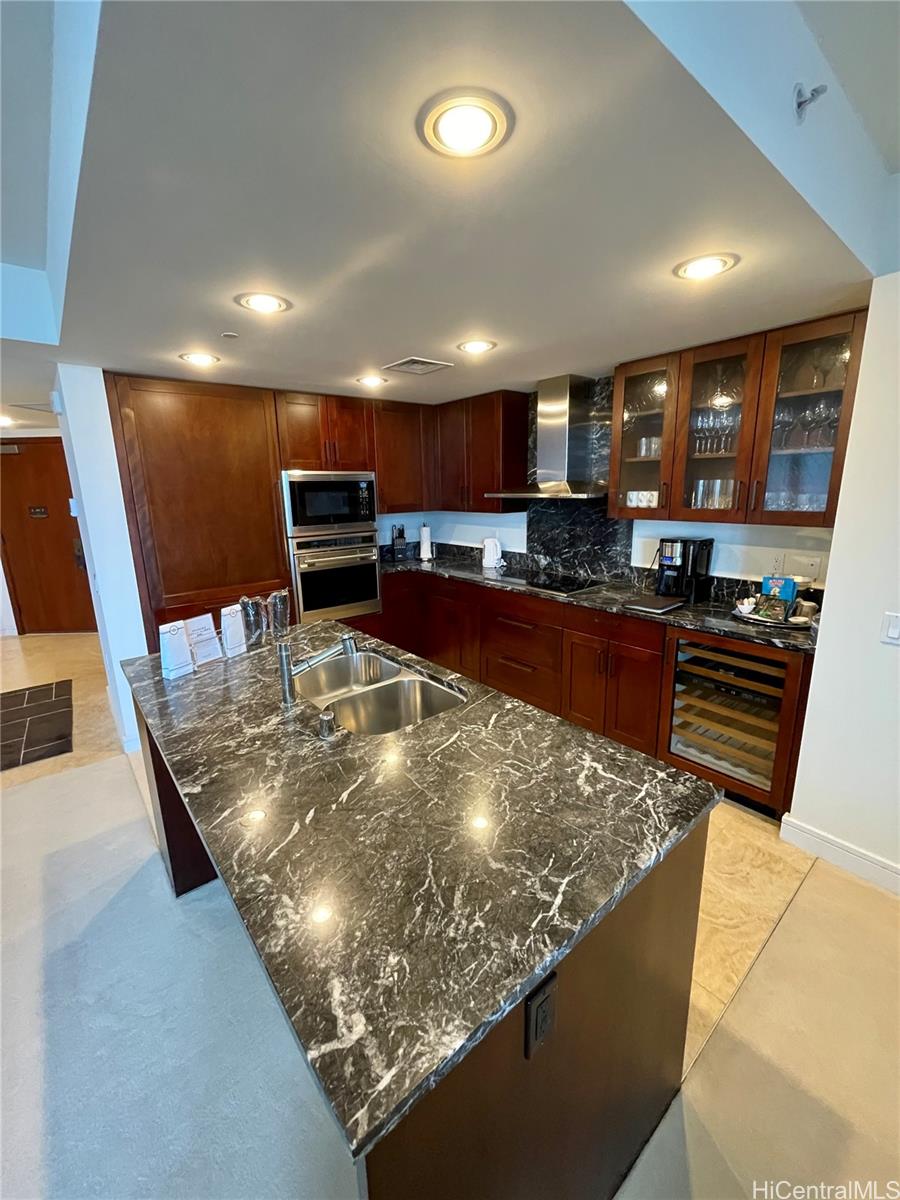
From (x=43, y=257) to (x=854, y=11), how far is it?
2.77 metres

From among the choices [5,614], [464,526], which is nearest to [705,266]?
[464,526]

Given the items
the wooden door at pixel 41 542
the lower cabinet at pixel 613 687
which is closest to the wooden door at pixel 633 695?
the lower cabinet at pixel 613 687

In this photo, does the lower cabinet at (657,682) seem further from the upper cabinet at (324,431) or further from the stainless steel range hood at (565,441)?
the upper cabinet at (324,431)

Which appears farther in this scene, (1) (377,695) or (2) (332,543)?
(2) (332,543)

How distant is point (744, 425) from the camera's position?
90.6 inches

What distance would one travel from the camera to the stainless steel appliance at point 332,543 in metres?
3.40

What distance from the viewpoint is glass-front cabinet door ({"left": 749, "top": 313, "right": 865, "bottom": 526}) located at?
79.4 inches

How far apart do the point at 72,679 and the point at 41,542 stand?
6.80 ft

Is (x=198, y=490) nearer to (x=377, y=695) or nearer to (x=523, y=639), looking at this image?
(x=377, y=695)

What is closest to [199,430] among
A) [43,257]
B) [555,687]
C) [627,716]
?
[43,257]

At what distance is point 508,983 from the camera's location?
716 millimetres

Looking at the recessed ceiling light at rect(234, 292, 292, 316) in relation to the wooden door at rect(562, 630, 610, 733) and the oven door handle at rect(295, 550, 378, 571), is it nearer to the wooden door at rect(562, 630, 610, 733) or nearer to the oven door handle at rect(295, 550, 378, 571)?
the oven door handle at rect(295, 550, 378, 571)

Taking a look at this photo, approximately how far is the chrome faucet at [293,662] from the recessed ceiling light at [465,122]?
139cm

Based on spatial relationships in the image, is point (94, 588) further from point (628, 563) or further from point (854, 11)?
point (854, 11)
